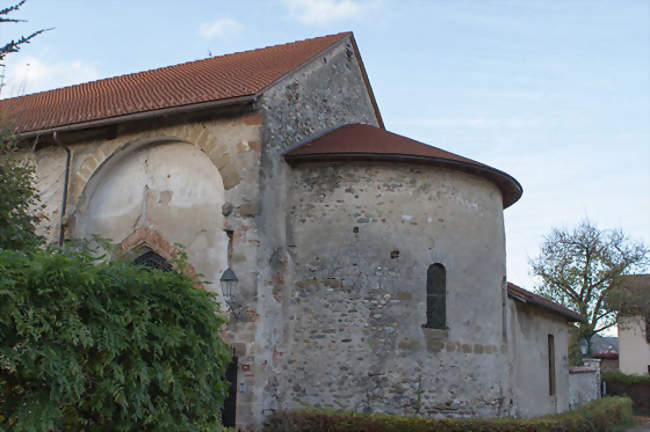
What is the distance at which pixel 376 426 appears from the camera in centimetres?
1248

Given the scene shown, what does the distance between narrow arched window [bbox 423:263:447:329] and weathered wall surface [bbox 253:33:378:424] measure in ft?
10.0

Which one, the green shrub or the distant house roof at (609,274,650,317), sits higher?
the distant house roof at (609,274,650,317)

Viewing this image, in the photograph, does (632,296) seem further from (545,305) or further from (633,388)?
(545,305)

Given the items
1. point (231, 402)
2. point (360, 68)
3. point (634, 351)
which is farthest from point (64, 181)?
point (634, 351)

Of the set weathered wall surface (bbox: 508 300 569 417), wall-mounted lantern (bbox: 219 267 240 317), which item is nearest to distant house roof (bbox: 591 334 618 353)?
weathered wall surface (bbox: 508 300 569 417)

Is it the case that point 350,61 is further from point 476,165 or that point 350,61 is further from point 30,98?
point 30,98

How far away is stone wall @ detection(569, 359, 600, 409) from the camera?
70.1 feet

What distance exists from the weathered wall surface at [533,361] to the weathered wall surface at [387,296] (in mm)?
1450

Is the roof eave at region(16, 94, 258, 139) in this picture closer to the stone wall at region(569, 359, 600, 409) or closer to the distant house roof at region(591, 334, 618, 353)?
the stone wall at region(569, 359, 600, 409)

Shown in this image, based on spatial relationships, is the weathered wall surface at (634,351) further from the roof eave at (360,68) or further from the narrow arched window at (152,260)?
the narrow arched window at (152,260)

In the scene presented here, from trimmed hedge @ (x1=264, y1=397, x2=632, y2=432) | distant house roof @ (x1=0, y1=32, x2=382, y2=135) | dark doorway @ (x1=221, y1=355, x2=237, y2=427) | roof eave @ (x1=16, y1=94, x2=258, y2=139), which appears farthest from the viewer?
distant house roof @ (x1=0, y1=32, x2=382, y2=135)

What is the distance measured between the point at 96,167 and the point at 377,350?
772 centimetres

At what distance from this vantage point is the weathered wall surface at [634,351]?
41219 millimetres

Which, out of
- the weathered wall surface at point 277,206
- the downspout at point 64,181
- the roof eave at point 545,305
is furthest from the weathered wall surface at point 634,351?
the downspout at point 64,181
